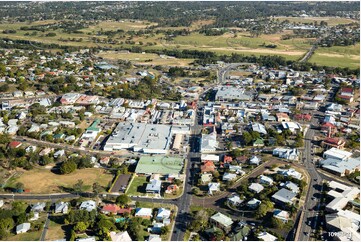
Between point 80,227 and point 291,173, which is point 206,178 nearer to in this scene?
point 291,173

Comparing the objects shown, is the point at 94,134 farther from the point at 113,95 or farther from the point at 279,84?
the point at 279,84

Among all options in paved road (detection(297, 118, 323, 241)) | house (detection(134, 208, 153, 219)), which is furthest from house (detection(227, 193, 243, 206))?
house (detection(134, 208, 153, 219))

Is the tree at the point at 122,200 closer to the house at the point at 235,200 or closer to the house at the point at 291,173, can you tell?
the house at the point at 235,200

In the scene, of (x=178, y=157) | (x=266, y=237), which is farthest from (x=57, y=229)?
(x=266, y=237)

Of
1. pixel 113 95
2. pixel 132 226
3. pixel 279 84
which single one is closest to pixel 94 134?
pixel 113 95

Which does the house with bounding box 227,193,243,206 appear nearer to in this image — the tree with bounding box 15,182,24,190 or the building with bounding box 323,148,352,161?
the building with bounding box 323,148,352,161

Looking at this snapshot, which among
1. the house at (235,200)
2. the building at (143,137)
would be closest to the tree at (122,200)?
the house at (235,200)
